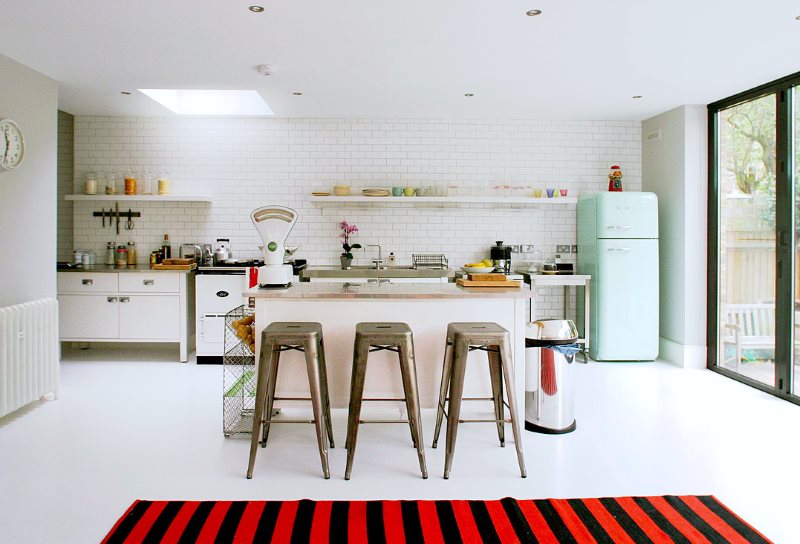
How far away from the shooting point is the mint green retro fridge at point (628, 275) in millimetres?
6043

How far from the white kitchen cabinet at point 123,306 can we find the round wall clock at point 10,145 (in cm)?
177

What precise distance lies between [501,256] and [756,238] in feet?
8.49

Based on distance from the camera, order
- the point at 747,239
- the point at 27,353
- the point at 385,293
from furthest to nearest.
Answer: the point at 747,239, the point at 27,353, the point at 385,293

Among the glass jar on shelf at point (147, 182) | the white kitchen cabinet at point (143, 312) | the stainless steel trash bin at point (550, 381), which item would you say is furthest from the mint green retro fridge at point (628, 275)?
the glass jar on shelf at point (147, 182)

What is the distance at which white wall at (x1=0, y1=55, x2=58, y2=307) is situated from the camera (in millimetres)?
4391

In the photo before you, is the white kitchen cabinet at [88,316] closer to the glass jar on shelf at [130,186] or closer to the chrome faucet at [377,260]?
the glass jar on shelf at [130,186]

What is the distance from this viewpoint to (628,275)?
605 centimetres

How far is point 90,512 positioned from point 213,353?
3.33 metres

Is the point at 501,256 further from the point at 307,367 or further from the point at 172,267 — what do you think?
the point at 307,367

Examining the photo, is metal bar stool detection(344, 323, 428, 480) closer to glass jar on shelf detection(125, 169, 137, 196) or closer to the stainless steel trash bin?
the stainless steel trash bin

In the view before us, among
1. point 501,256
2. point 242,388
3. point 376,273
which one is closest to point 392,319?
point 242,388

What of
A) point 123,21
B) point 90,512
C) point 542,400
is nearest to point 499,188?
point 542,400

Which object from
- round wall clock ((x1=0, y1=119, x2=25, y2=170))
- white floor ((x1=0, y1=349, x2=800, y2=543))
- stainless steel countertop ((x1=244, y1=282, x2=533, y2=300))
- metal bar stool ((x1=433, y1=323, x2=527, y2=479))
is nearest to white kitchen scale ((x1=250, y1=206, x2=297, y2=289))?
stainless steel countertop ((x1=244, y1=282, x2=533, y2=300))

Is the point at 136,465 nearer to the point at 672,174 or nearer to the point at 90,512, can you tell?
the point at 90,512
